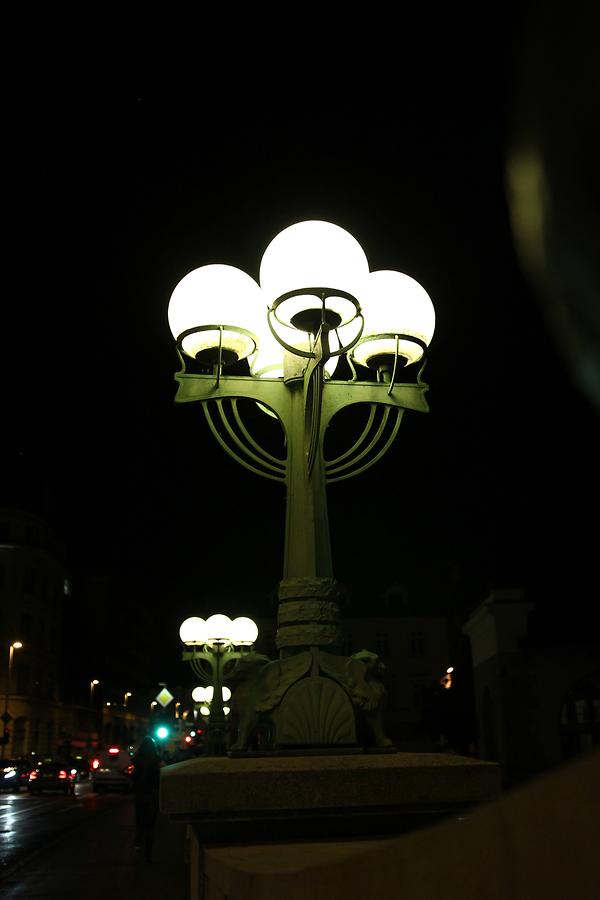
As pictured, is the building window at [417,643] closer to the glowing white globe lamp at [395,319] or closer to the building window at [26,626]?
the building window at [26,626]

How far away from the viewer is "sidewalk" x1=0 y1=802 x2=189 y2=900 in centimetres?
880

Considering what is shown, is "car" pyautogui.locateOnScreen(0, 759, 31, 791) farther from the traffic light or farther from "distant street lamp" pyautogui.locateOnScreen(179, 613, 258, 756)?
"distant street lamp" pyautogui.locateOnScreen(179, 613, 258, 756)

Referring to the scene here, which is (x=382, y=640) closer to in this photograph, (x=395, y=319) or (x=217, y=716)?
(x=217, y=716)

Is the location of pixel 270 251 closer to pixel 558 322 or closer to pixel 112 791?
pixel 558 322

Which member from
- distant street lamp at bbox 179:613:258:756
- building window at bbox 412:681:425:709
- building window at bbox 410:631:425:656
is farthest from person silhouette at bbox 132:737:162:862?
building window at bbox 410:631:425:656

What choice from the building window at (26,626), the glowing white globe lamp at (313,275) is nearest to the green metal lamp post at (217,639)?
the glowing white globe lamp at (313,275)

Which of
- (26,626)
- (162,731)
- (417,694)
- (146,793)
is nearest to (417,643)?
(417,694)

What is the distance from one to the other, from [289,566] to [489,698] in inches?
1009

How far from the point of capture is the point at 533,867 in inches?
38.3

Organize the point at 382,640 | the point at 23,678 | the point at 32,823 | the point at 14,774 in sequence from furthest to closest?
the point at 23,678 < the point at 382,640 < the point at 14,774 < the point at 32,823

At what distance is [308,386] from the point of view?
162 inches

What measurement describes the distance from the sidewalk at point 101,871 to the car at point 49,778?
17705 mm

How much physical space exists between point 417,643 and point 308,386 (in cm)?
5984

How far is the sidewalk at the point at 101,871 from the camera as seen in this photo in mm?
8797
